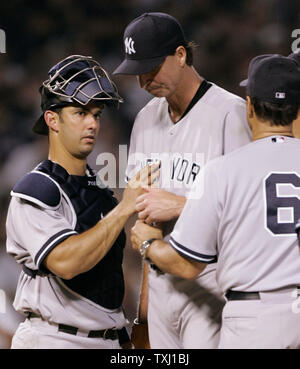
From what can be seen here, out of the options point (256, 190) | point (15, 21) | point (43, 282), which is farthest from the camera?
point (15, 21)

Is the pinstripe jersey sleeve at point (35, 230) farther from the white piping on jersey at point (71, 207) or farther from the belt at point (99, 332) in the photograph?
the belt at point (99, 332)

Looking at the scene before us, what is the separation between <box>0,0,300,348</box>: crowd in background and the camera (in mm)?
2938

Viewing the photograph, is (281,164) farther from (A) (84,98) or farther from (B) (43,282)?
(B) (43,282)

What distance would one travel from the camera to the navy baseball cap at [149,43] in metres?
1.97

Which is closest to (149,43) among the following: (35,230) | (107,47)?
(35,230)

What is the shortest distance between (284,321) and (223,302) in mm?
320

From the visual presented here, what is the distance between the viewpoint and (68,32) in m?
3.06

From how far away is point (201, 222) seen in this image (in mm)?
1679

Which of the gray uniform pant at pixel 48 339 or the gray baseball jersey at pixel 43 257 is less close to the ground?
the gray baseball jersey at pixel 43 257

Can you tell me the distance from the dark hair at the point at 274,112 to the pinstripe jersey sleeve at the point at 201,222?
0.55 feet

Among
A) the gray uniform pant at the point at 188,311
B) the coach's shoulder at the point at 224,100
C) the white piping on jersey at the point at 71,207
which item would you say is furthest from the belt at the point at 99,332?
the coach's shoulder at the point at 224,100

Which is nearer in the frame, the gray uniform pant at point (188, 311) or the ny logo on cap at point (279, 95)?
the ny logo on cap at point (279, 95)
